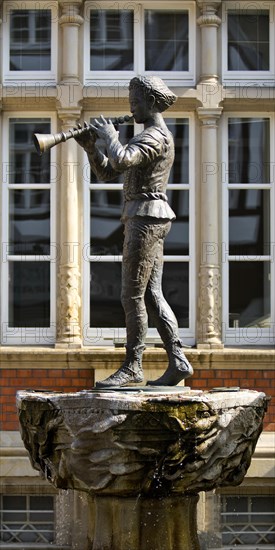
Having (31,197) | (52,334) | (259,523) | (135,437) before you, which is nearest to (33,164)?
(31,197)

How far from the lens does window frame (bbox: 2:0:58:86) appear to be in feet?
40.8

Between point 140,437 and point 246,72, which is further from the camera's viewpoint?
point 246,72

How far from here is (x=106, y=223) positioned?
40.9 feet

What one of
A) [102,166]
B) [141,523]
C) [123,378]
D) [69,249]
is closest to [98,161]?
[102,166]

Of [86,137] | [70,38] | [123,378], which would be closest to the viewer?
[86,137]

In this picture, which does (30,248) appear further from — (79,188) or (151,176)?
(151,176)

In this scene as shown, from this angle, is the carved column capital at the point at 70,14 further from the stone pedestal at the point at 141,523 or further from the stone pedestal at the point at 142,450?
the stone pedestal at the point at 141,523

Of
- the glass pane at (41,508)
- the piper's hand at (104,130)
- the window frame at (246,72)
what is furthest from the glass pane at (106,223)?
the piper's hand at (104,130)

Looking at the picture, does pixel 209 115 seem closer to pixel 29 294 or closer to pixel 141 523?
pixel 29 294

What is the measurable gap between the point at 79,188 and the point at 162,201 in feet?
12.9

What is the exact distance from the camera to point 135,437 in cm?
767

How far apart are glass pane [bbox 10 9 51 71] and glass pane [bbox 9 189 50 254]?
115 centimetres

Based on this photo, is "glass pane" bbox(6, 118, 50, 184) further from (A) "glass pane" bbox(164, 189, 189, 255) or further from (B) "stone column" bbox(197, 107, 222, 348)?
(B) "stone column" bbox(197, 107, 222, 348)

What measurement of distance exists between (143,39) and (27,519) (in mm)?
4411
